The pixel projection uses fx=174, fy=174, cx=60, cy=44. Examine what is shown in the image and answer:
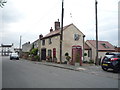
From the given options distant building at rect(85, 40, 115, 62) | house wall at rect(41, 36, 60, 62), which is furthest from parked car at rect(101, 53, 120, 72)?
distant building at rect(85, 40, 115, 62)

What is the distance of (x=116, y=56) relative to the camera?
15.1m

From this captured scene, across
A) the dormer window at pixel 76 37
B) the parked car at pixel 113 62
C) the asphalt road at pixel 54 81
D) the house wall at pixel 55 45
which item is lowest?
the asphalt road at pixel 54 81

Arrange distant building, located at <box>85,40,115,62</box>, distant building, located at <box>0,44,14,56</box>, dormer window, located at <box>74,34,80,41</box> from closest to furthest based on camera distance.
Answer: dormer window, located at <box>74,34,80,41</box> → distant building, located at <box>85,40,115,62</box> → distant building, located at <box>0,44,14,56</box>

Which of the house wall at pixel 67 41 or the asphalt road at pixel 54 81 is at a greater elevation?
the house wall at pixel 67 41

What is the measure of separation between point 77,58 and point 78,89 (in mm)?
15978

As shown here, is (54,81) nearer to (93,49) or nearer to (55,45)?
(55,45)

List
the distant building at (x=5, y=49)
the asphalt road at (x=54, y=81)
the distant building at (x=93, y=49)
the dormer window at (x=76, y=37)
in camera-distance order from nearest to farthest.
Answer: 1. the asphalt road at (x=54, y=81)
2. the dormer window at (x=76, y=37)
3. the distant building at (x=93, y=49)
4. the distant building at (x=5, y=49)

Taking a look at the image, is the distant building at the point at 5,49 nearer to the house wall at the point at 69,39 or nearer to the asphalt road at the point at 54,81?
the house wall at the point at 69,39

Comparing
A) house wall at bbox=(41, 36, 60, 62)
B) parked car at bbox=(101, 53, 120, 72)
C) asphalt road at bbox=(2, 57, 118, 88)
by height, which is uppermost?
house wall at bbox=(41, 36, 60, 62)

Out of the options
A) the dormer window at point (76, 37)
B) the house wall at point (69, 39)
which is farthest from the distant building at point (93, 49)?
the house wall at point (69, 39)

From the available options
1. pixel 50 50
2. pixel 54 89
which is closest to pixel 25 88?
pixel 54 89

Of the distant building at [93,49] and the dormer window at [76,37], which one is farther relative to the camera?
the distant building at [93,49]

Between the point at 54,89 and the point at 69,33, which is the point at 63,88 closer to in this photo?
the point at 54,89

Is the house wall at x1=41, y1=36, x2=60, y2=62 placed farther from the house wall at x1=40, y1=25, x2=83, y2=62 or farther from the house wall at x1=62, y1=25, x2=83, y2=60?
the house wall at x1=62, y1=25, x2=83, y2=60
